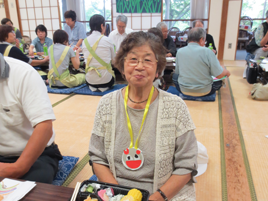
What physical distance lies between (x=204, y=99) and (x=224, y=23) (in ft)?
13.9

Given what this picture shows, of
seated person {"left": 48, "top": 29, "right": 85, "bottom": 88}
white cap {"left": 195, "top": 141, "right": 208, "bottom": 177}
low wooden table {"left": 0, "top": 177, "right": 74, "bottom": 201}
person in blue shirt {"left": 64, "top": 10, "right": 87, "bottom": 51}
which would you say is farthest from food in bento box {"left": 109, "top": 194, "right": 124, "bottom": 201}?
person in blue shirt {"left": 64, "top": 10, "right": 87, "bottom": 51}

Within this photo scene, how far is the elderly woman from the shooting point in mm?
956

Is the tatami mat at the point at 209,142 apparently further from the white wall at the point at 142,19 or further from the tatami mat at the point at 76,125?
the white wall at the point at 142,19

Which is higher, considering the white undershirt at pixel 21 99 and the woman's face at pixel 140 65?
the woman's face at pixel 140 65

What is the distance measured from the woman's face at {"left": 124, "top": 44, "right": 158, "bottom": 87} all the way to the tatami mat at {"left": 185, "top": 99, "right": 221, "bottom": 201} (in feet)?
3.05

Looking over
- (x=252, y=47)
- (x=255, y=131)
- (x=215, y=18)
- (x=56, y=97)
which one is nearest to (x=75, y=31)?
(x=56, y=97)

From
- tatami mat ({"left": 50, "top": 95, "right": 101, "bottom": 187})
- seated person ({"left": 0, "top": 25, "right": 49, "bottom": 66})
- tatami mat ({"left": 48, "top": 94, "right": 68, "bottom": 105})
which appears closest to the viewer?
tatami mat ({"left": 50, "top": 95, "right": 101, "bottom": 187})

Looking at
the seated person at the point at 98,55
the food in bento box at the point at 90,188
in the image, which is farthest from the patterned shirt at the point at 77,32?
the food in bento box at the point at 90,188

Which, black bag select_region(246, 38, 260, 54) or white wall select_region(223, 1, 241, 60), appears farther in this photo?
white wall select_region(223, 1, 241, 60)

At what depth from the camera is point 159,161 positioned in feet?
3.14

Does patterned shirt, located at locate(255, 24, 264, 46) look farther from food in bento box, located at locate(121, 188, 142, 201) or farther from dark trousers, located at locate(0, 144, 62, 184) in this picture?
food in bento box, located at locate(121, 188, 142, 201)

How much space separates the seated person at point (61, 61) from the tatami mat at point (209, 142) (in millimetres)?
2011

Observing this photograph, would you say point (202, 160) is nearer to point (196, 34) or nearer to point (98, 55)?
point (196, 34)

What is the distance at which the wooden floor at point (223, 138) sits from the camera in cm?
150
